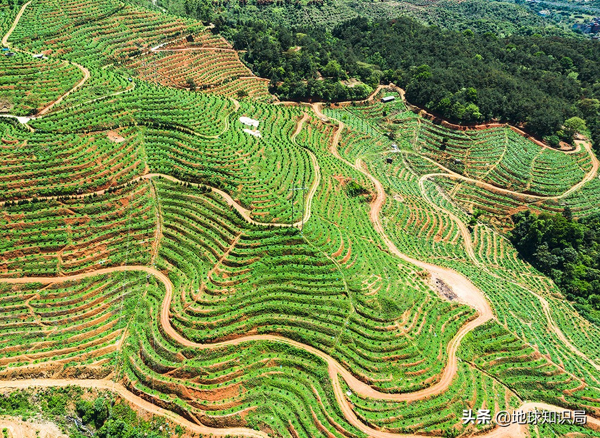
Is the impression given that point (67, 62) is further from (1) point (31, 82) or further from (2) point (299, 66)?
(2) point (299, 66)

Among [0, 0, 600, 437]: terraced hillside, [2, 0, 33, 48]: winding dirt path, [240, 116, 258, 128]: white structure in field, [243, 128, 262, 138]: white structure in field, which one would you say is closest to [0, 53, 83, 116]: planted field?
[0, 0, 600, 437]: terraced hillside

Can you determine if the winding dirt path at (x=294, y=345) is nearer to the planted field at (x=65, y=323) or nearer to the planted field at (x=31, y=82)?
the planted field at (x=65, y=323)

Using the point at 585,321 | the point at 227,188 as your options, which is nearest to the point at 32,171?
the point at 227,188

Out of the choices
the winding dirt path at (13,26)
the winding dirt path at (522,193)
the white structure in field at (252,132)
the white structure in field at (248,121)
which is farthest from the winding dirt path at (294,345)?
the winding dirt path at (13,26)

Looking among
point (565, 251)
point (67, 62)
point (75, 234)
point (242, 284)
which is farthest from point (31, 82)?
point (565, 251)

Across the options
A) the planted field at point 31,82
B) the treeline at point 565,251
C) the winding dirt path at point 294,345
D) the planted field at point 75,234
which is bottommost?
the treeline at point 565,251
